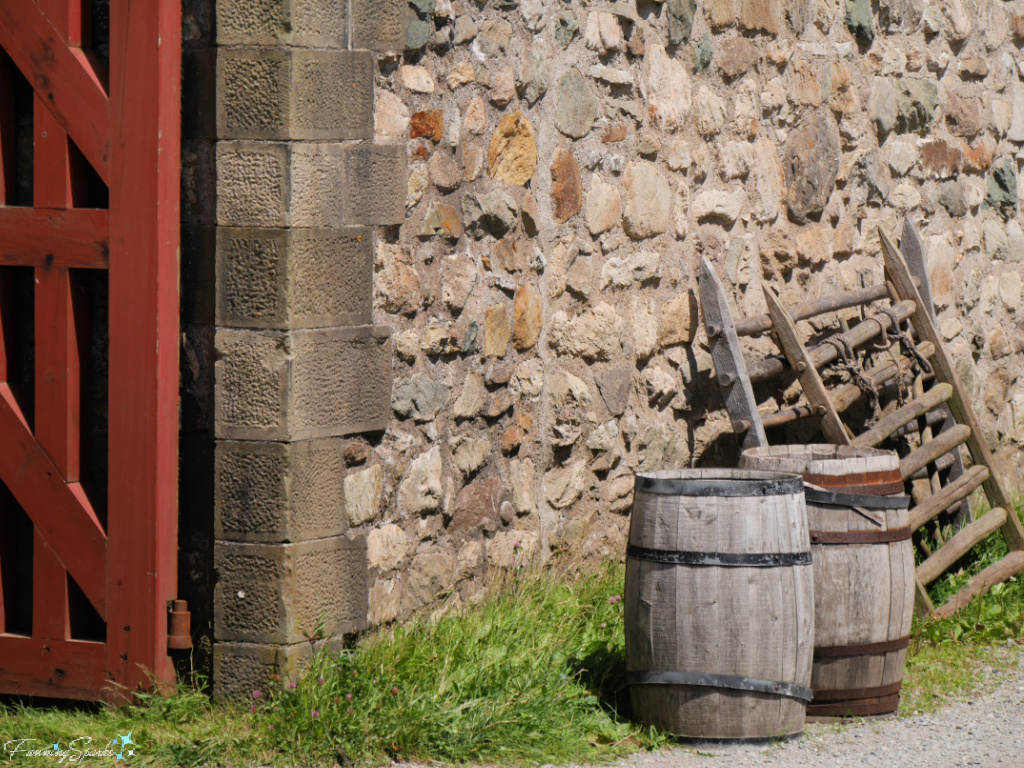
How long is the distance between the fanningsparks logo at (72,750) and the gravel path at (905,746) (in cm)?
125

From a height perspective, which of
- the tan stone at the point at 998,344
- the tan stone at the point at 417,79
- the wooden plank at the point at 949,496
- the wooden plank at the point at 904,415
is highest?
the tan stone at the point at 417,79

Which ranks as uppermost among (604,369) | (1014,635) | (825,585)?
(604,369)

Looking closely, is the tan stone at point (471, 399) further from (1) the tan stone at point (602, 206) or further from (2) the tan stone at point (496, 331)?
(1) the tan stone at point (602, 206)

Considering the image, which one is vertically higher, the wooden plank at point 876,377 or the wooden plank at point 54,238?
the wooden plank at point 54,238

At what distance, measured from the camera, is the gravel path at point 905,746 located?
11.3ft

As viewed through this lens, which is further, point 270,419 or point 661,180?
point 661,180

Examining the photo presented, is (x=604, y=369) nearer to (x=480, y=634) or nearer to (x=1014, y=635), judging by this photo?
(x=480, y=634)

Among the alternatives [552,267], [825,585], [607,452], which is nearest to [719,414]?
[607,452]

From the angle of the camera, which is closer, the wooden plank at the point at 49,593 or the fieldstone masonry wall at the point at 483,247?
the fieldstone masonry wall at the point at 483,247

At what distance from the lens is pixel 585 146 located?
4.47 meters

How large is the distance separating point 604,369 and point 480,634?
45.3 inches

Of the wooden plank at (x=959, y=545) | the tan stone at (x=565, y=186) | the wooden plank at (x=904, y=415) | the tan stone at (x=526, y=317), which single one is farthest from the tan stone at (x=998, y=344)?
the tan stone at (x=526, y=317)

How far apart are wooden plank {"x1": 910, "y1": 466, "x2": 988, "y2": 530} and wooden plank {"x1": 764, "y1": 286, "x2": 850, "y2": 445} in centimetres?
44

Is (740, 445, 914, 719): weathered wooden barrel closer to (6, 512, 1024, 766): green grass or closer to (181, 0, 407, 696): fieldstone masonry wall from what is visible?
(6, 512, 1024, 766): green grass
